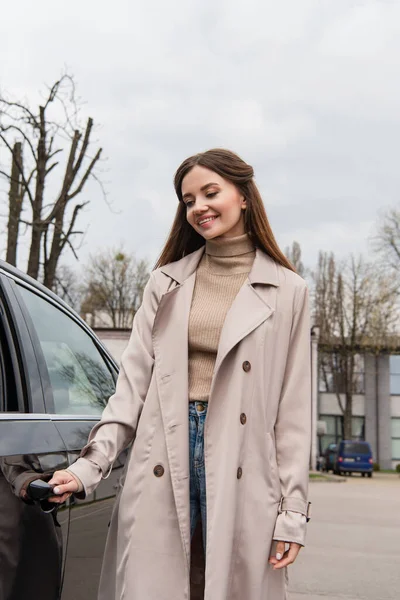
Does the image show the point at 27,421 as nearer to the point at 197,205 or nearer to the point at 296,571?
the point at 197,205

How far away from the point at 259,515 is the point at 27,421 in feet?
2.41

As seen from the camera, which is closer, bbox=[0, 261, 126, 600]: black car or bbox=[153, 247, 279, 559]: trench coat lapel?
bbox=[0, 261, 126, 600]: black car

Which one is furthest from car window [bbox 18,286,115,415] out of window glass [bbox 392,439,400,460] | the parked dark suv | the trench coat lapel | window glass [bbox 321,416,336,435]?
window glass [bbox 392,439,400,460]

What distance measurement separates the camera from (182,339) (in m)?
2.52

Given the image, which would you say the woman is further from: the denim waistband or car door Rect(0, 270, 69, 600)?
car door Rect(0, 270, 69, 600)

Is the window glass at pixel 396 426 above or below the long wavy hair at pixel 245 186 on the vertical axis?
below

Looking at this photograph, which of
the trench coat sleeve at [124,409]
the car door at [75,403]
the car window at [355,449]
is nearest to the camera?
the trench coat sleeve at [124,409]

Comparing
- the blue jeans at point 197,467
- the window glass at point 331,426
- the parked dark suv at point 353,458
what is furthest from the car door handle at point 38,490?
the window glass at point 331,426

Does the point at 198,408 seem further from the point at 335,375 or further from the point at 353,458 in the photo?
the point at 335,375

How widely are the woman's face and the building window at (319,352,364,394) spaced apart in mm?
43247

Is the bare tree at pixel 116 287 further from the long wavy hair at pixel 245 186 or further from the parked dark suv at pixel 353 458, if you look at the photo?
the long wavy hair at pixel 245 186

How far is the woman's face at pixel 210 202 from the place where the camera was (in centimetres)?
265

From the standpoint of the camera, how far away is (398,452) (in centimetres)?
4666

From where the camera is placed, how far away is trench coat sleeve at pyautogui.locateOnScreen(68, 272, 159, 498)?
7.59ft
